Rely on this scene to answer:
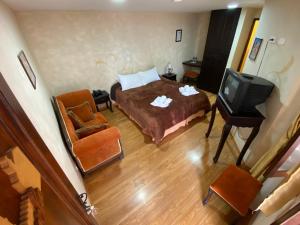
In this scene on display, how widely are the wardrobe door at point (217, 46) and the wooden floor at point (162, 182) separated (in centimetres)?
210

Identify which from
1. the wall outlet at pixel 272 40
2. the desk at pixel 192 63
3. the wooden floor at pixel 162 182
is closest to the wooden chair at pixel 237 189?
the wooden floor at pixel 162 182

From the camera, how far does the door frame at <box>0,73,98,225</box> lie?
49 centimetres

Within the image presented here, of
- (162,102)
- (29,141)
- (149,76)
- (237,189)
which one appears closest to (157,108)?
(162,102)

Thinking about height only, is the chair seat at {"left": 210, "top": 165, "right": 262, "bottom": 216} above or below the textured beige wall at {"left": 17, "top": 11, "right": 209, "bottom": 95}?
below

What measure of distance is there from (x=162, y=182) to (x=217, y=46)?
3794 millimetres

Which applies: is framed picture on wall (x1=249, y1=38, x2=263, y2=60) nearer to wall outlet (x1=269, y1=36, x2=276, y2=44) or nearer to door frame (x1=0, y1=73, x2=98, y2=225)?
wall outlet (x1=269, y1=36, x2=276, y2=44)

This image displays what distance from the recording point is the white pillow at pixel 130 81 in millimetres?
3475

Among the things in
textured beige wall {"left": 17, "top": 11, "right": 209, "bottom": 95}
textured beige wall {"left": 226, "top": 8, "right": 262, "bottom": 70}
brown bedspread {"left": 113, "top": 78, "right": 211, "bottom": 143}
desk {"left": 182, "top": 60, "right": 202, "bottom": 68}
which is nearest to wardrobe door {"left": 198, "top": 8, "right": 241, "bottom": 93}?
textured beige wall {"left": 226, "top": 8, "right": 262, "bottom": 70}

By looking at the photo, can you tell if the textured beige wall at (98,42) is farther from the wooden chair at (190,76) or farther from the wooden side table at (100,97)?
the wooden chair at (190,76)

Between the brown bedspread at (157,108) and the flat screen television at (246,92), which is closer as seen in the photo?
the flat screen television at (246,92)

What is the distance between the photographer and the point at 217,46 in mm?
3984

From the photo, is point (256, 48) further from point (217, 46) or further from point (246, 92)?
point (217, 46)

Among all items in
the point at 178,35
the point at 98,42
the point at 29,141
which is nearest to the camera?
the point at 29,141

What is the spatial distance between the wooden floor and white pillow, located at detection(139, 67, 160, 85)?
5.20ft
